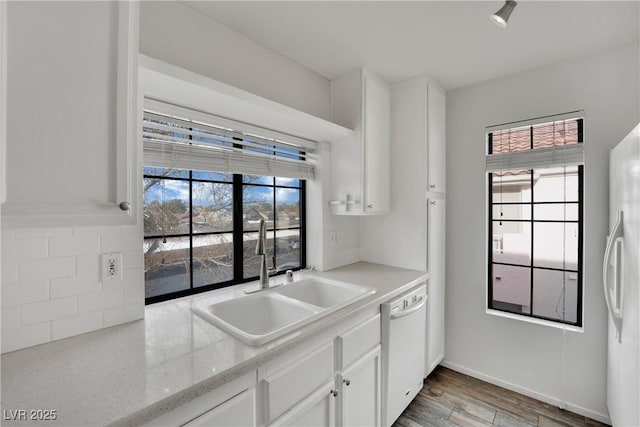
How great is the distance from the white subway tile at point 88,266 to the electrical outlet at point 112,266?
0.07ft

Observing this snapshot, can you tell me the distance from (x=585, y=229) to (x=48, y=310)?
9.96ft

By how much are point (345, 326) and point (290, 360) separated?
0.38 m

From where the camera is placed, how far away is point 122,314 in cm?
127

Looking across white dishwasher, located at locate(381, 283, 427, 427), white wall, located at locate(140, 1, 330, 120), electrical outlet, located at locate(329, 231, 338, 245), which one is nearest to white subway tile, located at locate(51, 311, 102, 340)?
white wall, located at locate(140, 1, 330, 120)

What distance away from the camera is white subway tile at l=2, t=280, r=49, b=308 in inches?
39.8

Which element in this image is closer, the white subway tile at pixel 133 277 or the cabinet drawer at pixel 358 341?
the white subway tile at pixel 133 277

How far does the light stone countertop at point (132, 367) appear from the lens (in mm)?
747

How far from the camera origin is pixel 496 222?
2367 mm

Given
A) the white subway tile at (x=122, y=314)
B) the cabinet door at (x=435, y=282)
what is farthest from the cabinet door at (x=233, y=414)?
the cabinet door at (x=435, y=282)

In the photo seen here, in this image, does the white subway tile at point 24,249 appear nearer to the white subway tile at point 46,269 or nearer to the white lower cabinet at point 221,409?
the white subway tile at point 46,269

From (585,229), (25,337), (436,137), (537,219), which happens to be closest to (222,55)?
(25,337)

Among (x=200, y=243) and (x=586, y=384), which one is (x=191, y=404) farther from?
(x=586, y=384)

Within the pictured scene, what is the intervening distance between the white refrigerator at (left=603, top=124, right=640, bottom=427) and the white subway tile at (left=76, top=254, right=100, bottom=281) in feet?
7.11

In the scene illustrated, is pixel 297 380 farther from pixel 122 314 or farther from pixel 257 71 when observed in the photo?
pixel 257 71
